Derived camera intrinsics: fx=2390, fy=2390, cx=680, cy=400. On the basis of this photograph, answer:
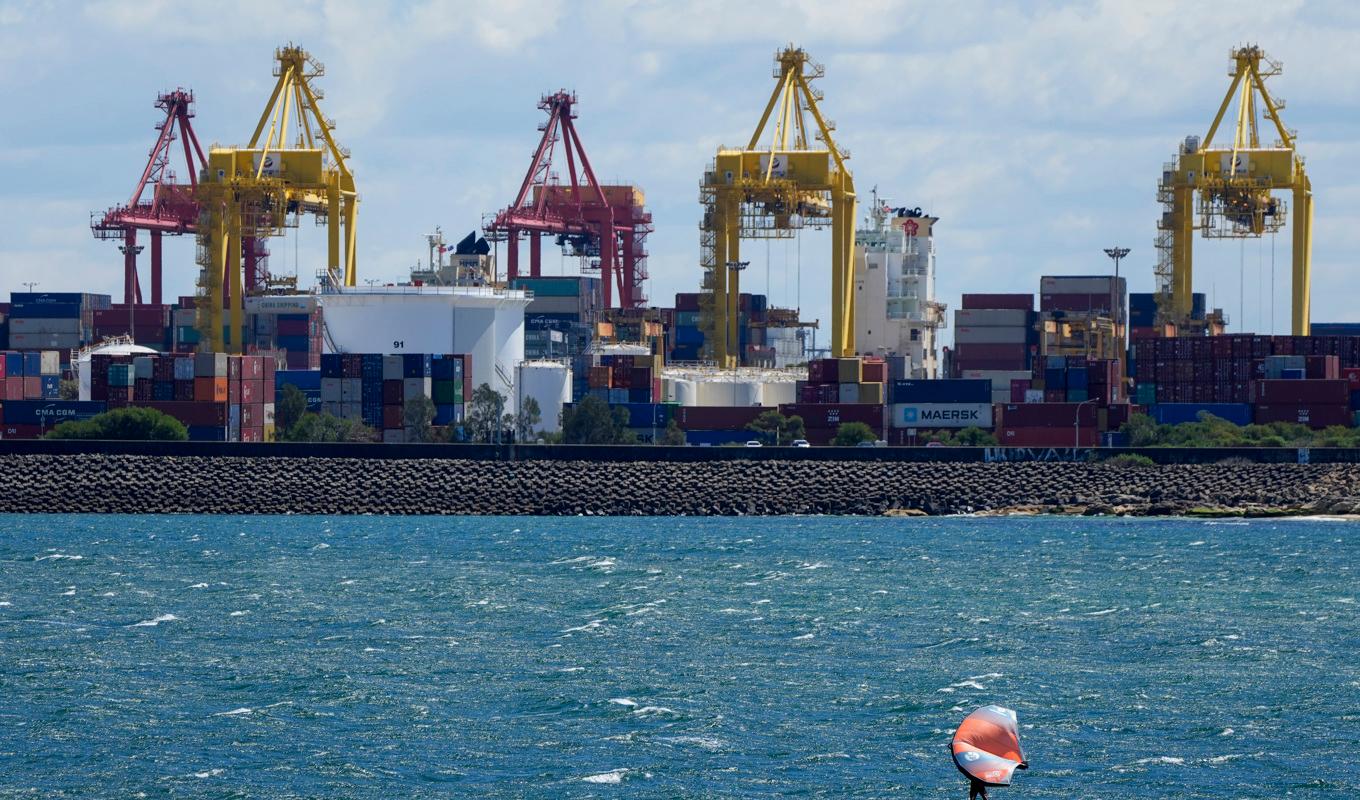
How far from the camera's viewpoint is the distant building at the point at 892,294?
141 meters

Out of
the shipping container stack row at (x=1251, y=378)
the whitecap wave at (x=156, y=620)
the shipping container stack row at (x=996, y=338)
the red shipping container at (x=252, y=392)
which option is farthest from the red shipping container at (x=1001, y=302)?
the whitecap wave at (x=156, y=620)

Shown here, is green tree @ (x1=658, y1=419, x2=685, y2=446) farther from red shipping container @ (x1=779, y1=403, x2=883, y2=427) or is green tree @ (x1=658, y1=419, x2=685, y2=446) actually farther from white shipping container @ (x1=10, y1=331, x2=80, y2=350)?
white shipping container @ (x1=10, y1=331, x2=80, y2=350)

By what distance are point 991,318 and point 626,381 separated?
3073cm

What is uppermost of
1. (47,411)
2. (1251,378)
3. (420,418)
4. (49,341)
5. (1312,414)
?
(49,341)

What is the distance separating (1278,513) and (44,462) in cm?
4431

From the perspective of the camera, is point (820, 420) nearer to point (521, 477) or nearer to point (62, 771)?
point (521, 477)

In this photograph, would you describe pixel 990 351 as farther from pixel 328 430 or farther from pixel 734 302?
pixel 328 430

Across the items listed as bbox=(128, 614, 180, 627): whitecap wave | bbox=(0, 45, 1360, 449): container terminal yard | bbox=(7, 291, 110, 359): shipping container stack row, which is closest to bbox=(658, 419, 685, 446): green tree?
bbox=(0, 45, 1360, 449): container terminal yard

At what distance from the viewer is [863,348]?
142625mm

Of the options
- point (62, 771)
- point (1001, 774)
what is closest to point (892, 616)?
point (62, 771)

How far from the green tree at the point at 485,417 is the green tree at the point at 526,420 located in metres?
1.22

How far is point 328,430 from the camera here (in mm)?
96438

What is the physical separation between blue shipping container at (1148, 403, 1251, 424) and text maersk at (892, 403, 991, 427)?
8.18 metres

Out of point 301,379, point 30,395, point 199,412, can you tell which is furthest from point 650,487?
point 30,395
